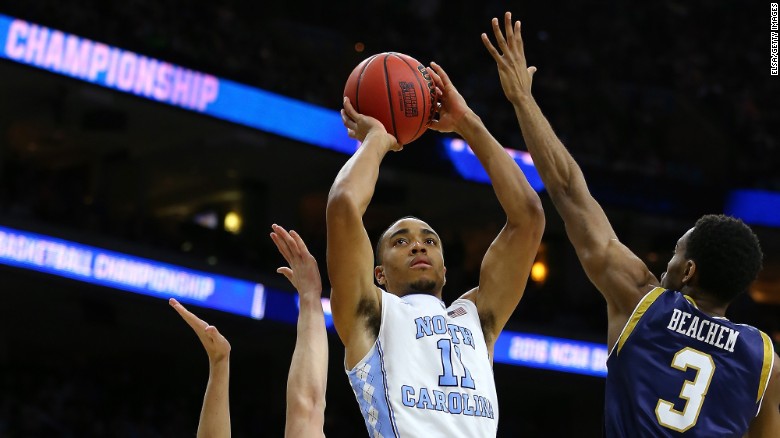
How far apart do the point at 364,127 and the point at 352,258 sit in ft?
2.16

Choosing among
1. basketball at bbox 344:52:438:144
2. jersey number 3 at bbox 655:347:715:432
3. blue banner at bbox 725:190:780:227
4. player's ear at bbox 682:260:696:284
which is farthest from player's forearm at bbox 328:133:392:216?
blue banner at bbox 725:190:780:227

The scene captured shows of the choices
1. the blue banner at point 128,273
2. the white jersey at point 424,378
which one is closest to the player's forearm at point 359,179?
the white jersey at point 424,378

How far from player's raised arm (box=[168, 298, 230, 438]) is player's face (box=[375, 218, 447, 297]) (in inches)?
29.0

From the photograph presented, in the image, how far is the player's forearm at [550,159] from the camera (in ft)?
12.6

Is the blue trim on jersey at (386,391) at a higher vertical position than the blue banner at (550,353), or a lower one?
lower

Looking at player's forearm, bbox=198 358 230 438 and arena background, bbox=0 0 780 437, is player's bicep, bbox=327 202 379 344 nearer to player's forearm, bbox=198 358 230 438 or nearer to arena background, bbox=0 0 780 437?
player's forearm, bbox=198 358 230 438

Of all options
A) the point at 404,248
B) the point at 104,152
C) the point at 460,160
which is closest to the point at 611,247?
the point at 404,248

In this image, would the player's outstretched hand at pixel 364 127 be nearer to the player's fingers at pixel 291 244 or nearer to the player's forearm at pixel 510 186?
the player's forearm at pixel 510 186

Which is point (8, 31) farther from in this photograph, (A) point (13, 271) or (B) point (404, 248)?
(B) point (404, 248)

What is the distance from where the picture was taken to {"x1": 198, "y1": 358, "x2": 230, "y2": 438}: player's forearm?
4012 mm

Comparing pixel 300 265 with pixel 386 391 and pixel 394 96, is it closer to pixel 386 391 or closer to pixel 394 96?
pixel 386 391

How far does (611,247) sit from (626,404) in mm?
591

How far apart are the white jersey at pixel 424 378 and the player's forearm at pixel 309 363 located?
0.19m

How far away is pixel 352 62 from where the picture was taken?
19.5 meters
